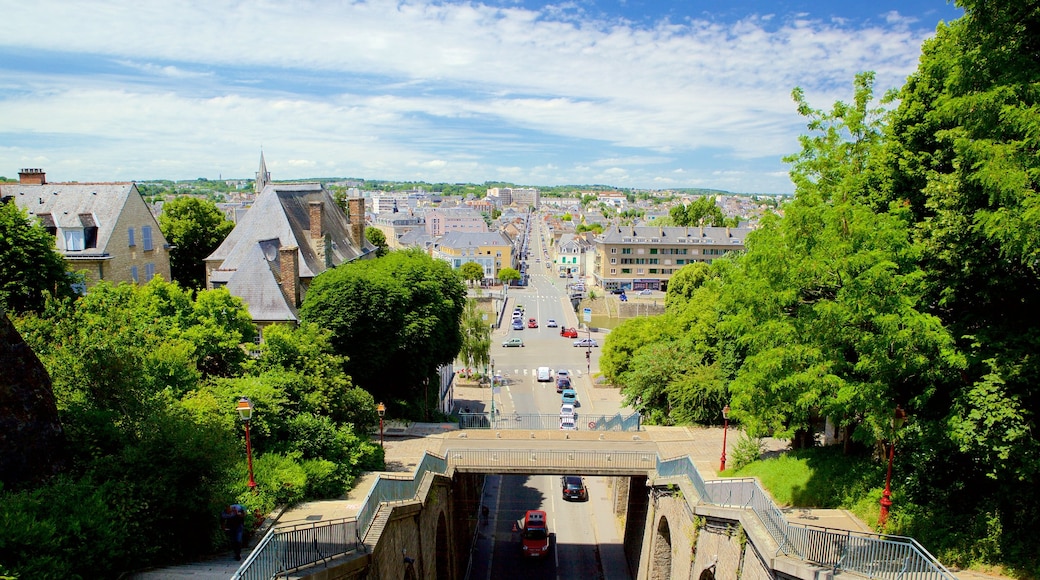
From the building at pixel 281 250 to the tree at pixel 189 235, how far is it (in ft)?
41.9

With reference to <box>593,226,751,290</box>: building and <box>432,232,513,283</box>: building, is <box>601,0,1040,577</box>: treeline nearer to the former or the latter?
<box>593,226,751,290</box>: building

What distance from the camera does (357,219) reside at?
43531 mm

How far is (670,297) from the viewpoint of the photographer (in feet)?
192

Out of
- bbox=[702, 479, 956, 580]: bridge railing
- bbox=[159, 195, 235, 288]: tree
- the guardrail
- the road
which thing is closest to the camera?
the guardrail

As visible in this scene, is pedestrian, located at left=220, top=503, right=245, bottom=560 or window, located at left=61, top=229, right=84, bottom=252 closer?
pedestrian, located at left=220, top=503, right=245, bottom=560

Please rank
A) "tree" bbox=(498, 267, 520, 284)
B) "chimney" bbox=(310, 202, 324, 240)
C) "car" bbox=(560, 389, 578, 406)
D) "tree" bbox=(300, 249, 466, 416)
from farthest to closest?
"tree" bbox=(498, 267, 520, 284) → "car" bbox=(560, 389, 578, 406) → "chimney" bbox=(310, 202, 324, 240) → "tree" bbox=(300, 249, 466, 416)

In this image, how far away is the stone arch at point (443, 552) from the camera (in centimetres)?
2122

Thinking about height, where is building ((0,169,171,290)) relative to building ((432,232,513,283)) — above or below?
above

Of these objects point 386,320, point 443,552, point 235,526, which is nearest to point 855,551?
point 235,526

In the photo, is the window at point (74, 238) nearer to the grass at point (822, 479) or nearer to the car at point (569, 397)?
the car at point (569, 397)

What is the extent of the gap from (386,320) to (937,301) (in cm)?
1865

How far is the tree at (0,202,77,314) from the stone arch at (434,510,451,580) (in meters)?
13.8

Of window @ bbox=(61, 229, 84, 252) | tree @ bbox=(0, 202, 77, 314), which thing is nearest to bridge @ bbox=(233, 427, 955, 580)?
tree @ bbox=(0, 202, 77, 314)

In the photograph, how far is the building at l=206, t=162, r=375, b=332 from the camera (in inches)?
1129
